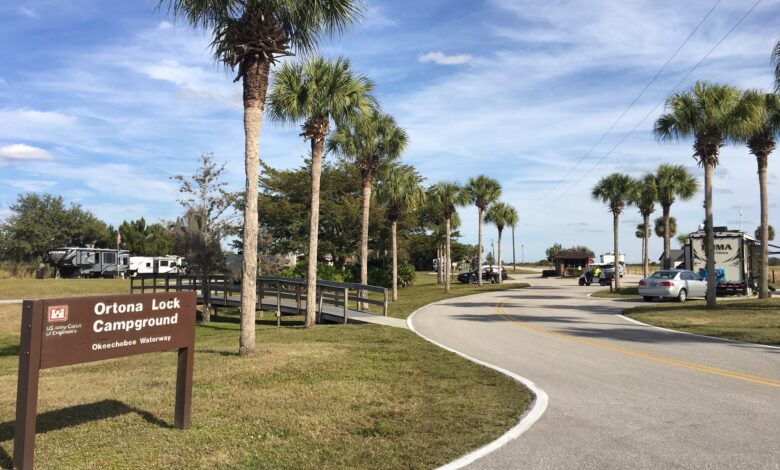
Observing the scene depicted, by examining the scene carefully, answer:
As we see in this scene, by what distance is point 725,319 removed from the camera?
1831 centimetres

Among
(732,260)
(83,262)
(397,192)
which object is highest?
(397,192)

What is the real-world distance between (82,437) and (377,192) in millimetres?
28742

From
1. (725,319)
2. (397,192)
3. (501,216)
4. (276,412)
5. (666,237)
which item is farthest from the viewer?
(501,216)

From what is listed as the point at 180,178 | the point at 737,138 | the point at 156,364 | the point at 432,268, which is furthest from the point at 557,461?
the point at 432,268

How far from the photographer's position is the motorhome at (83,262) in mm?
55125

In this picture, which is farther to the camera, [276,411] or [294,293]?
[294,293]

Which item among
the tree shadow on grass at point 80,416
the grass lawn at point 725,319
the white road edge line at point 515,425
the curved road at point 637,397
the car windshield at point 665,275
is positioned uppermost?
the car windshield at point 665,275

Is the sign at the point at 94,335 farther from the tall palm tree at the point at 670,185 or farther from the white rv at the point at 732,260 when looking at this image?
the tall palm tree at the point at 670,185

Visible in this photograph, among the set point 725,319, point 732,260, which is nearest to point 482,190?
point 732,260

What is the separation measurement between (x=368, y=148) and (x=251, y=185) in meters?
14.9

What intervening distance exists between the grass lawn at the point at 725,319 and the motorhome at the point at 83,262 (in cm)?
5076

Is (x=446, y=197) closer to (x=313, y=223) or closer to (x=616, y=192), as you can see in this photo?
(x=616, y=192)

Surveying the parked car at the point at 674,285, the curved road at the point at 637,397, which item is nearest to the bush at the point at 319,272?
the parked car at the point at 674,285

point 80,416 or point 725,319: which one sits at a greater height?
point 725,319
